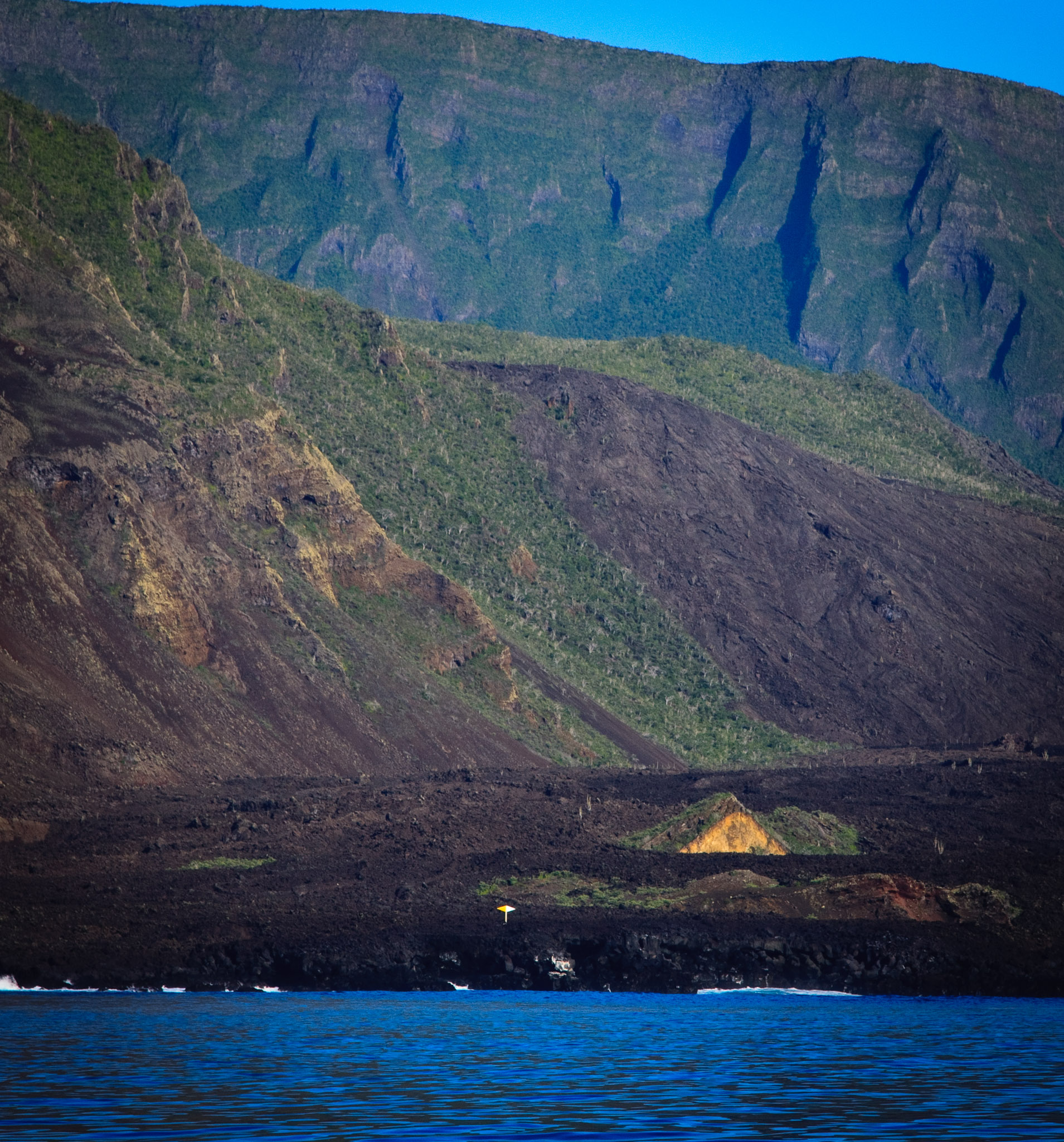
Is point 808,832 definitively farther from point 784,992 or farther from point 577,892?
point 784,992

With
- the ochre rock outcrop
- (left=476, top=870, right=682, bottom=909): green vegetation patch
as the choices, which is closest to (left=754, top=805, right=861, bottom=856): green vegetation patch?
the ochre rock outcrop

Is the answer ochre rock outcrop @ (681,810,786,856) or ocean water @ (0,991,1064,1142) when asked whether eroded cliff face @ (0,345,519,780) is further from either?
ocean water @ (0,991,1064,1142)

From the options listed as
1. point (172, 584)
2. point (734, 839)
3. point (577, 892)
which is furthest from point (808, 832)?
point (172, 584)

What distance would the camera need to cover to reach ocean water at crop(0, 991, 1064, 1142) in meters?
30.9

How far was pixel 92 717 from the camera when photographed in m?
85.9

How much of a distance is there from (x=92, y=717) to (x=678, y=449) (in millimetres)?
83801

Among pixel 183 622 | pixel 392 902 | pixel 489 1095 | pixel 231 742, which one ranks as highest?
pixel 183 622

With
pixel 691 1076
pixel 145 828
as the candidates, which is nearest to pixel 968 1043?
pixel 691 1076

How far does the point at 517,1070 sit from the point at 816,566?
11439 cm

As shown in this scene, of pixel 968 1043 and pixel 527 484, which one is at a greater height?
pixel 527 484

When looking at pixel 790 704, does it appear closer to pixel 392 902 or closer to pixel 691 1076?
pixel 392 902

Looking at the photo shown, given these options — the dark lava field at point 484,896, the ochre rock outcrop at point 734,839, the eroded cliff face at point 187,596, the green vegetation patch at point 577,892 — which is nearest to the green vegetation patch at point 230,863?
the dark lava field at point 484,896

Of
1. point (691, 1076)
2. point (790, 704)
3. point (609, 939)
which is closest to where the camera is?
point (691, 1076)

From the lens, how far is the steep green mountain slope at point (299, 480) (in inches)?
4006
